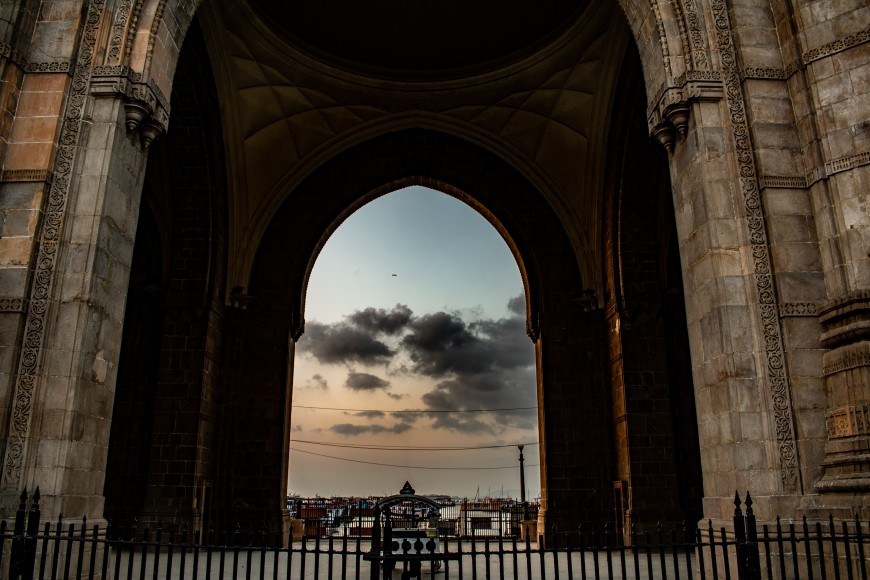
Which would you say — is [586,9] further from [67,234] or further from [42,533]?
[42,533]

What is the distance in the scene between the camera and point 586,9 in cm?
1411

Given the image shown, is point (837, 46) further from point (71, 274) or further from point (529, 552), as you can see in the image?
point (71, 274)

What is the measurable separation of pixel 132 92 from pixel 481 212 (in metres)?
10.4

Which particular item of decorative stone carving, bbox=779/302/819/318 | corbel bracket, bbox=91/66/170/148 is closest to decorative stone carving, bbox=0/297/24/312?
corbel bracket, bbox=91/66/170/148

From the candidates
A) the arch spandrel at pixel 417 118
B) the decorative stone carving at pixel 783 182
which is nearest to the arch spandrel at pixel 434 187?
the arch spandrel at pixel 417 118

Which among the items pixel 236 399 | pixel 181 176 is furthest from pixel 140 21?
pixel 236 399

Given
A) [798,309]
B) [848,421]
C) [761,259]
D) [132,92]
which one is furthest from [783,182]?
[132,92]

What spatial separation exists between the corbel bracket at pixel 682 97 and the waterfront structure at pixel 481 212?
3 cm

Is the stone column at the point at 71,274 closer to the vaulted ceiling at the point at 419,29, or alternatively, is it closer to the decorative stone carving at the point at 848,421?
the decorative stone carving at the point at 848,421

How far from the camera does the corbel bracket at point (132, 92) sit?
24.6 ft

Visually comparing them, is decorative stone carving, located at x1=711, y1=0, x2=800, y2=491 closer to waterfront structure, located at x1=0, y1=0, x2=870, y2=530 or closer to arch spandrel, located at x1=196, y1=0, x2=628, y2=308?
waterfront structure, located at x1=0, y1=0, x2=870, y2=530

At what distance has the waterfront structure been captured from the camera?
6.57 metres

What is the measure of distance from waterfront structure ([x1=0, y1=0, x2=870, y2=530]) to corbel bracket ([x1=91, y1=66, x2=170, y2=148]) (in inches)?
1.0

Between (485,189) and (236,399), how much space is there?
7.64 m
